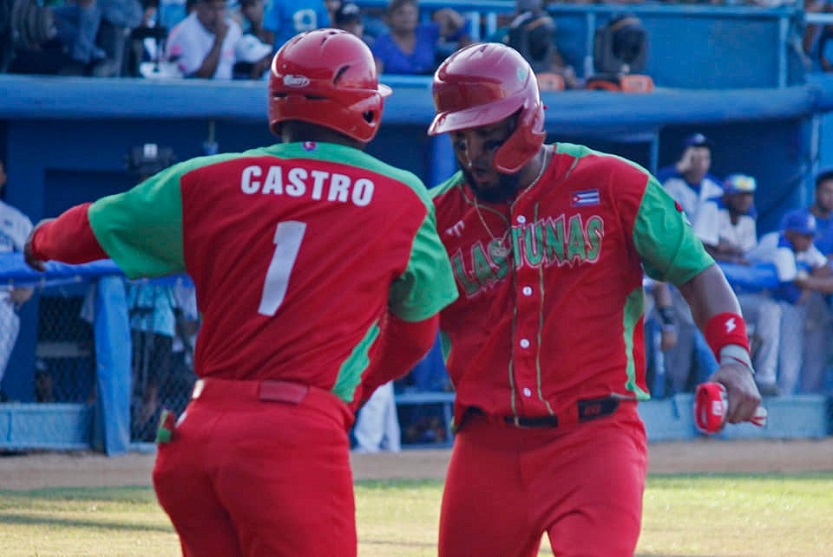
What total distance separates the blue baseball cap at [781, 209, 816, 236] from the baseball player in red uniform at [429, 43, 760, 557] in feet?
29.0

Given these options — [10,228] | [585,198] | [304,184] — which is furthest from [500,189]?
[10,228]

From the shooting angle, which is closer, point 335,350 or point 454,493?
point 335,350

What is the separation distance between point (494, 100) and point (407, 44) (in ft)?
29.8

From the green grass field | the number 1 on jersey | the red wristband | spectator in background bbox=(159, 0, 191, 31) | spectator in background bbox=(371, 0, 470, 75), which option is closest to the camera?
the number 1 on jersey

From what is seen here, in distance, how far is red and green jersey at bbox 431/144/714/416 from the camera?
4590mm

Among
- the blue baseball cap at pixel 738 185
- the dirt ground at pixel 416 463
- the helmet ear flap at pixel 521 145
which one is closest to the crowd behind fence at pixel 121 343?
the dirt ground at pixel 416 463

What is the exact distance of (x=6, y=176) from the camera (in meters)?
12.6

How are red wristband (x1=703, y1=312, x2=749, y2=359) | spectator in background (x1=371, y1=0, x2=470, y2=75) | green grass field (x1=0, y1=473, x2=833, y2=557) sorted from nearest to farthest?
red wristband (x1=703, y1=312, x2=749, y2=359)
green grass field (x1=0, y1=473, x2=833, y2=557)
spectator in background (x1=371, y1=0, x2=470, y2=75)

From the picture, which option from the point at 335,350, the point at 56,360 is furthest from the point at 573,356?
the point at 56,360

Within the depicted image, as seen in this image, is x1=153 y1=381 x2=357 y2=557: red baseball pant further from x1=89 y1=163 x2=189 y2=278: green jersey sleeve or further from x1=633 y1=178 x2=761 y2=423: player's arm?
x1=633 y1=178 x2=761 y2=423: player's arm

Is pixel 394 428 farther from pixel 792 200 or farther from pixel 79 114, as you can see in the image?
pixel 792 200

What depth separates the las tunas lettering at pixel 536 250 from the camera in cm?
466

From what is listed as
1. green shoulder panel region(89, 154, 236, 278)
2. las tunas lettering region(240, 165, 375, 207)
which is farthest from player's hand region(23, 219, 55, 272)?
las tunas lettering region(240, 165, 375, 207)

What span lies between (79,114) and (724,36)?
6.91 m
